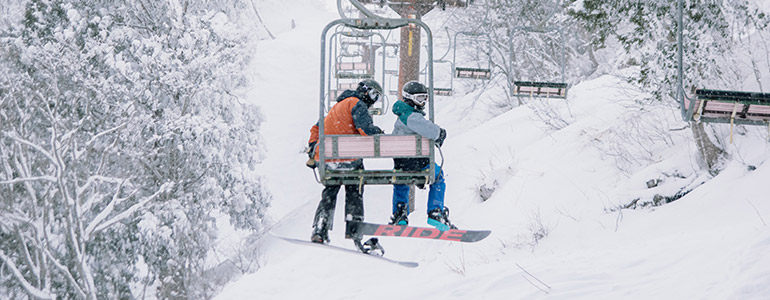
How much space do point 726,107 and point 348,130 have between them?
3.21 metres

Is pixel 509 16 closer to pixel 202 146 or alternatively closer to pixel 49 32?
pixel 202 146

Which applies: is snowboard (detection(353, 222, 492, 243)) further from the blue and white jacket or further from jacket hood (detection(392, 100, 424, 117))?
jacket hood (detection(392, 100, 424, 117))

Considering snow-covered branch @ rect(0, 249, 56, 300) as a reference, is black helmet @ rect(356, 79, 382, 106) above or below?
above

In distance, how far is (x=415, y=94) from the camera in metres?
5.81

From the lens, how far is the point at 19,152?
17969 millimetres

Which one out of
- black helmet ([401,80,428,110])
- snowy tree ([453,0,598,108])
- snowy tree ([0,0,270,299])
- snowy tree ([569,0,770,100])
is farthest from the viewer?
snowy tree ([453,0,598,108])

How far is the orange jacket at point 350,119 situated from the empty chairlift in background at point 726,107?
8.59 ft

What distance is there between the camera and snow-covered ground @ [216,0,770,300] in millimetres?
5672

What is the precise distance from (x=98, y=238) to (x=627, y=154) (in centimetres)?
1388

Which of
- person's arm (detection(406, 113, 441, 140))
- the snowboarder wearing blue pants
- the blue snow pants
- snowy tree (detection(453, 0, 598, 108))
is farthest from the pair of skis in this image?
snowy tree (detection(453, 0, 598, 108))

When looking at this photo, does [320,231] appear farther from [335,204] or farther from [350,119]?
[350,119]

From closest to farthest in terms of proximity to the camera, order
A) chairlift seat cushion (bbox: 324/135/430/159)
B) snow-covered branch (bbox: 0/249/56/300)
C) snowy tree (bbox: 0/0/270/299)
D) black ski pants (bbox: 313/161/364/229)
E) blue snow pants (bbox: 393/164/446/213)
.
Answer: chairlift seat cushion (bbox: 324/135/430/159) < blue snow pants (bbox: 393/164/446/213) < black ski pants (bbox: 313/161/364/229) < snow-covered branch (bbox: 0/249/56/300) < snowy tree (bbox: 0/0/270/299)

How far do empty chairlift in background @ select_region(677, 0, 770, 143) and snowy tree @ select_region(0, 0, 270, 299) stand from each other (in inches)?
507

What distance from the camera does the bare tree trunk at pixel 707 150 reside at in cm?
816
